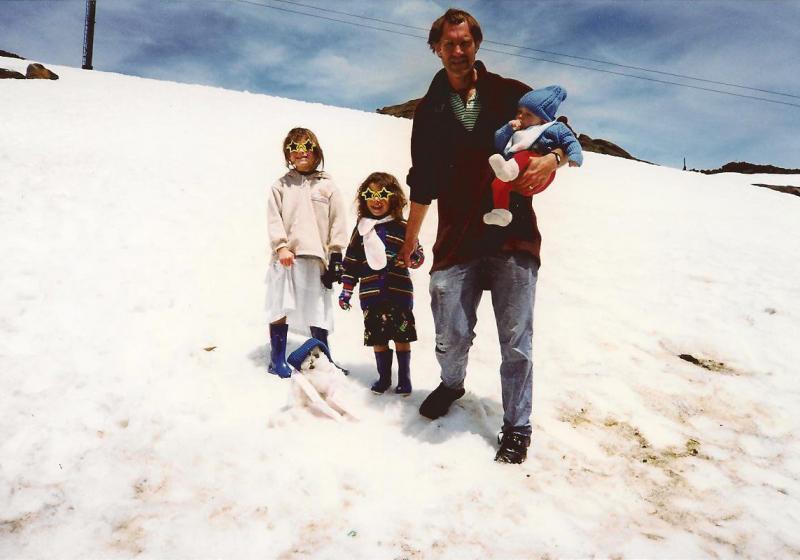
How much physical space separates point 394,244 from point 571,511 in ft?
7.72

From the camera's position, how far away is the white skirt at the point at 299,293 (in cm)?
441

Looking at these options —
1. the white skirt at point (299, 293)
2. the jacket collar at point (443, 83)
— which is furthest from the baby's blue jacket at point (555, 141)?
the white skirt at point (299, 293)

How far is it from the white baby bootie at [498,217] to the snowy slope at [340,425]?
1.65m

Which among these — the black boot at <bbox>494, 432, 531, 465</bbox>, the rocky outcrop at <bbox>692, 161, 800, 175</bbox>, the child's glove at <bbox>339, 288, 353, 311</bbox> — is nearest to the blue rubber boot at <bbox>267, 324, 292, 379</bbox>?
the child's glove at <bbox>339, 288, 353, 311</bbox>

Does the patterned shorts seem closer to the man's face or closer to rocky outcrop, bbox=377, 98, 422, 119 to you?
the man's face

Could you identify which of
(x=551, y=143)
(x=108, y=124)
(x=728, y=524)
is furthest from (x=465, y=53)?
(x=108, y=124)

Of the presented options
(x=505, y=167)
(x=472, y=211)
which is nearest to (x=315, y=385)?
(x=472, y=211)

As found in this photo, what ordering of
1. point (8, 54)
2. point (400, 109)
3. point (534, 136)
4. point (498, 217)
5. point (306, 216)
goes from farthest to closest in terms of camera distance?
point (400, 109) < point (8, 54) < point (306, 216) < point (498, 217) < point (534, 136)

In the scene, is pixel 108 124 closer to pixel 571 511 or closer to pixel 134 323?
pixel 134 323

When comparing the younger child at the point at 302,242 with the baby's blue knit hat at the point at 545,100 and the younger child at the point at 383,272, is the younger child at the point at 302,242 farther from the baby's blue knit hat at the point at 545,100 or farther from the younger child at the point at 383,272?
the baby's blue knit hat at the point at 545,100

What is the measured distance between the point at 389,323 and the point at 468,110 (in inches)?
71.5

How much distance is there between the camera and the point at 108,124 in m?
14.1

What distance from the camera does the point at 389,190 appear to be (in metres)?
4.18

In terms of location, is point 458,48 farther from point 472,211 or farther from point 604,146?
point 604,146
